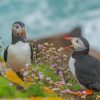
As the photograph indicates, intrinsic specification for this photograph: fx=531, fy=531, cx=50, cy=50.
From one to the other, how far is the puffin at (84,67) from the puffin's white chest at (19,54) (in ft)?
3.77

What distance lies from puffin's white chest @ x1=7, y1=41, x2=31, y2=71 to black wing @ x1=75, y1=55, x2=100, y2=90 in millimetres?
1296

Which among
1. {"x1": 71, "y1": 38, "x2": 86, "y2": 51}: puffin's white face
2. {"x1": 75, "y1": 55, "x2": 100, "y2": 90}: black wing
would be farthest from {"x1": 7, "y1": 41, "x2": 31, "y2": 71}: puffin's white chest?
{"x1": 75, "y1": 55, "x2": 100, "y2": 90}: black wing

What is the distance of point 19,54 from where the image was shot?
39.2 feet

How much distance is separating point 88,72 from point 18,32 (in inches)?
79.8

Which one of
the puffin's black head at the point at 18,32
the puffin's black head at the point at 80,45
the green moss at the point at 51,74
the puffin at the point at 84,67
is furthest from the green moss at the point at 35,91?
the green moss at the point at 51,74

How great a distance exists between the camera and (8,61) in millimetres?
12234

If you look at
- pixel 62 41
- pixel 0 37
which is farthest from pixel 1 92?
pixel 62 41

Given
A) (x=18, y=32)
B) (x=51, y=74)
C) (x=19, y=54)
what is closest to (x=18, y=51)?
(x=19, y=54)

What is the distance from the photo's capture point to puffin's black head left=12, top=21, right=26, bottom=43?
39.7 feet

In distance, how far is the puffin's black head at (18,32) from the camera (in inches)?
477

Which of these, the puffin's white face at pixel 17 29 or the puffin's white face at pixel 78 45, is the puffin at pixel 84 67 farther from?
the puffin's white face at pixel 17 29

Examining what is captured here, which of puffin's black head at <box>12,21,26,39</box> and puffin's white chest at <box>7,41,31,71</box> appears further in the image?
puffin's black head at <box>12,21,26,39</box>

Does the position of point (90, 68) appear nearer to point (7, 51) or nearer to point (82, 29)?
point (7, 51)

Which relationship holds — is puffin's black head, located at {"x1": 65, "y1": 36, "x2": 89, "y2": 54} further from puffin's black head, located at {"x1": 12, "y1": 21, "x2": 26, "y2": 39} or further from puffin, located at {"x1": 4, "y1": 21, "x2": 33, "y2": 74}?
puffin's black head, located at {"x1": 12, "y1": 21, "x2": 26, "y2": 39}
